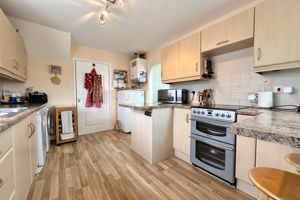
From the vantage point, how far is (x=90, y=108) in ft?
12.1

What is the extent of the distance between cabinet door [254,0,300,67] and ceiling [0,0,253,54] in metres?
0.50

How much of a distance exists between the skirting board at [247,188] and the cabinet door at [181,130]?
0.70 m

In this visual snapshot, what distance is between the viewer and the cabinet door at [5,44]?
60.4 inches

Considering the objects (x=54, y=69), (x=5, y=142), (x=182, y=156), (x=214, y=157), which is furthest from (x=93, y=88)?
(x=214, y=157)

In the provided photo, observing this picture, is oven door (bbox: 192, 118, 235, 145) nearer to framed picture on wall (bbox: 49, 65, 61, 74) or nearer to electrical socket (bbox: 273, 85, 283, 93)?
electrical socket (bbox: 273, 85, 283, 93)

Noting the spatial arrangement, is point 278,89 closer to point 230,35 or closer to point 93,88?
point 230,35

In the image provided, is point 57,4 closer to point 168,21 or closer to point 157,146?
point 168,21

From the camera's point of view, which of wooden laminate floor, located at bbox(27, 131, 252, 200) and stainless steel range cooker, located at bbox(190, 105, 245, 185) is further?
stainless steel range cooker, located at bbox(190, 105, 245, 185)

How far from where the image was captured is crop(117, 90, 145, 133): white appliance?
3.57 metres

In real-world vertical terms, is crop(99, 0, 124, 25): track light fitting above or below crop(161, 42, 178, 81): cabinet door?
above

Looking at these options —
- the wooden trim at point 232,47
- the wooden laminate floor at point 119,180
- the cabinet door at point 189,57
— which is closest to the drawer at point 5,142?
the wooden laminate floor at point 119,180

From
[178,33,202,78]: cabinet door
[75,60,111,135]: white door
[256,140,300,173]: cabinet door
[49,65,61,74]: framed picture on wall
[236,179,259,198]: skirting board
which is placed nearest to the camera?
[256,140,300,173]: cabinet door

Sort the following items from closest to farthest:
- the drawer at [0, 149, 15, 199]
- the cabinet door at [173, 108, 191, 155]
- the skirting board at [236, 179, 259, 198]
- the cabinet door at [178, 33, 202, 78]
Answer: the drawer at [0, 149, 15, 199] → the skirting board at [236, 179, 259, 198] → the cabinet door at [173, 108, 191, 155] → the cabinet door at [178, 33, 202, 78]

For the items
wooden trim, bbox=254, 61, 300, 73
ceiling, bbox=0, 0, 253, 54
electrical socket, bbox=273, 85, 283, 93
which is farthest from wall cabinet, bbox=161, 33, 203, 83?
electrical socket, bbox=273, 85, 283, 93
